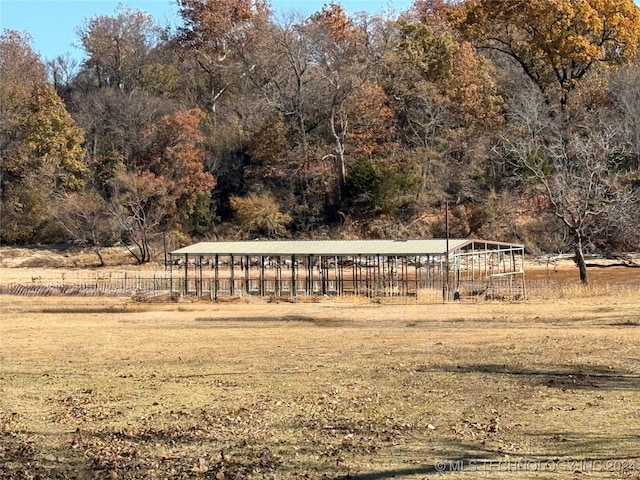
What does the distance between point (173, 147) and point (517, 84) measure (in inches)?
1137

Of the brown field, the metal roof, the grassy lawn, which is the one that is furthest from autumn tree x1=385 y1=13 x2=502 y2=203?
the grassy lawn

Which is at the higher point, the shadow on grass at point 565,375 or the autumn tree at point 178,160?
the autumn tree at point 178,160

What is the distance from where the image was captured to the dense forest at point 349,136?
2360 inches

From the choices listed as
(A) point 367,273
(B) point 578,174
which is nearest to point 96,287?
(A) point 367,273

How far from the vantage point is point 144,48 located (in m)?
80.6

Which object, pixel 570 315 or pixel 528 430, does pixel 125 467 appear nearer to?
pixel 528 430

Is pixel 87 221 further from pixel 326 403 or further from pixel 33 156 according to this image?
pixel 326 403

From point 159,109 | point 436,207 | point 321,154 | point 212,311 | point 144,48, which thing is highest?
point 144,48

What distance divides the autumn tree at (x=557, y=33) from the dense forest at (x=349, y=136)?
0.48 feet

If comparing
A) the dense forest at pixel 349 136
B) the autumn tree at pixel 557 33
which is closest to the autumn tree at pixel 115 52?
the dense forest at pixel 349 136

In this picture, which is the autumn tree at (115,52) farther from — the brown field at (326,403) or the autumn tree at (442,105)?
the brown field at (326,403)

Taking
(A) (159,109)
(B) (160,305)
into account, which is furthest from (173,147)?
(B) (160,305)

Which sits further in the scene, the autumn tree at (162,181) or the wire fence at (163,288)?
the autumn tree at (162,181)

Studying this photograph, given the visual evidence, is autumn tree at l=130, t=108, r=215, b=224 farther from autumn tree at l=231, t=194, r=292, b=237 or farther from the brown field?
the brown field
